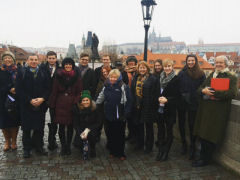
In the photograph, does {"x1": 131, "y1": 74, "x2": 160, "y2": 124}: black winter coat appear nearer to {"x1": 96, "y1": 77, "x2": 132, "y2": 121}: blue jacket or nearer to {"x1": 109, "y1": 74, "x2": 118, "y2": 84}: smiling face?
{"x1": 96, "y1": 77, "x2": 132, "y2": 121}: blue jacket

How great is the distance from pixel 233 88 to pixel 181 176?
1694mm

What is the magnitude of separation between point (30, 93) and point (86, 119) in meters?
1.23

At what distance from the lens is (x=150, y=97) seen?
4340 millimetres

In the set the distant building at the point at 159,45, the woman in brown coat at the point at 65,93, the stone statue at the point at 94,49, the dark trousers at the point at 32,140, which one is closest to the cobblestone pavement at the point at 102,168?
the dark trousers at the point at 32,140

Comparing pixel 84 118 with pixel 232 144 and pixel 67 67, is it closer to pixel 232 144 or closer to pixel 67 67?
pixel 67 67

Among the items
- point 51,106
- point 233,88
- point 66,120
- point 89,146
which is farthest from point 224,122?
point 51,106

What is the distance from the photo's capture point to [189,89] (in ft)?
14.2

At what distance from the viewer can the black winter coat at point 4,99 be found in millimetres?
4629

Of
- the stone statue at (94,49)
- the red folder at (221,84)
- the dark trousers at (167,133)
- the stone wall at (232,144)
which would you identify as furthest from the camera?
the stone statue at (94,49)

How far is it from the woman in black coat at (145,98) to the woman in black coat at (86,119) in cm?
86

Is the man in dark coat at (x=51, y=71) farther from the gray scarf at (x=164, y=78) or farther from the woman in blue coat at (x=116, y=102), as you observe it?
the gray scarf at (x=164, y=78)

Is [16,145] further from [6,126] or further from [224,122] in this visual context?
[224,122]

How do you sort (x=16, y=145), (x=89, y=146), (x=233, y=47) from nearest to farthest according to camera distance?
(x=89, y=146)
(x=16, y=145)
(x=233, y=47)

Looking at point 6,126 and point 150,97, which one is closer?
point 150,97
